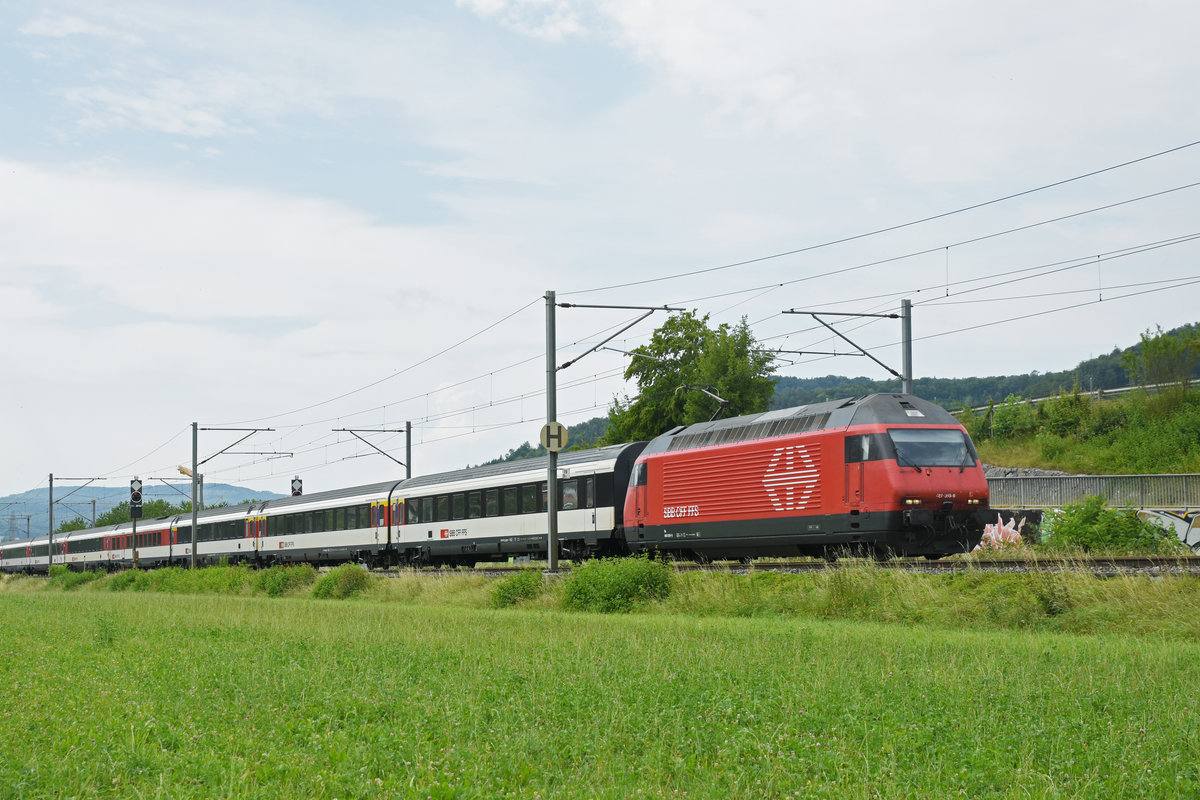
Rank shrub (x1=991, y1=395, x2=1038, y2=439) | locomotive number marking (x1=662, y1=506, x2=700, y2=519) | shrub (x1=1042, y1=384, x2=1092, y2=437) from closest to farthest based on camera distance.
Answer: locomotive number marking (x1=662, y1=506, x2=700, y2=519) < shrub (x1=1042, y1=384, x2=1092, y2=437) < shrub (x1=991, y1=395, x2=1038, y2=439)

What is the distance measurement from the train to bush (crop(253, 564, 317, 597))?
18.1 ft

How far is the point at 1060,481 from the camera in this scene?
44.2 m

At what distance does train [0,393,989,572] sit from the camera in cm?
2380

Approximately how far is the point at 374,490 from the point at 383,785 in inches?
1618

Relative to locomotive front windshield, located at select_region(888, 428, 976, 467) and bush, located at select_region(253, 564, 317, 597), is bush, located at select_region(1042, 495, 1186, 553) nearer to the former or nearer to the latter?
locomotive front windshield, located at select_region(888, 428, 976, 467)

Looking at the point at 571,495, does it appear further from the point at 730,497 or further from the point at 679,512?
the point at 730,497

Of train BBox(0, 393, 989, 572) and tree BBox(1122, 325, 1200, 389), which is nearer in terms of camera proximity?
train BBox(0, 393, 989, 572)

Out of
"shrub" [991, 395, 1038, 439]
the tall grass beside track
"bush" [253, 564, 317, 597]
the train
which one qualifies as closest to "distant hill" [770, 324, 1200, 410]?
"shrub" [991, 395, 1038, 439]

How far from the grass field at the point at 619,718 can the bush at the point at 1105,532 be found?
1101 cm

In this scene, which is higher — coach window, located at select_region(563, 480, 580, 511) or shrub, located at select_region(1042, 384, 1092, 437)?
shrub, located at select_region(1042, 384, 1092, 437)

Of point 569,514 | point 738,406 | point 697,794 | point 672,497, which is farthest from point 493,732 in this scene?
point 738,406

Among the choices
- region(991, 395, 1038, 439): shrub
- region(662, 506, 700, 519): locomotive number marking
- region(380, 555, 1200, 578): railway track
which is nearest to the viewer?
region(380, 555, 1200, 578): railway track

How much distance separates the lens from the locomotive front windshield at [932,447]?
2375cm

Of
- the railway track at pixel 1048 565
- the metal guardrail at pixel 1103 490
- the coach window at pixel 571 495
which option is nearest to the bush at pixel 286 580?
the coach window at pixel 571 495
